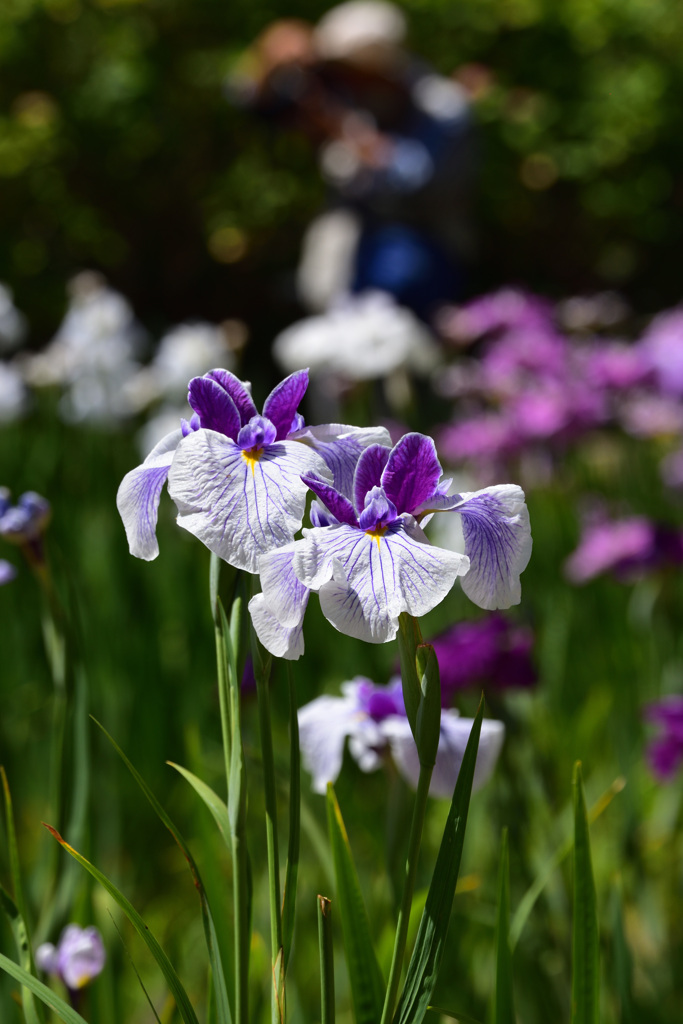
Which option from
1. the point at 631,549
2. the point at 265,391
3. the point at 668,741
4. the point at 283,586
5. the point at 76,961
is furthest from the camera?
the point at 265,391

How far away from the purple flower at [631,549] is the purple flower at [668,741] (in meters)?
0.48

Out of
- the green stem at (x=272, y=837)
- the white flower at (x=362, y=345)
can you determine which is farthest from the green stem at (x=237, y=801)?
the white flower at (x=362, y=345)

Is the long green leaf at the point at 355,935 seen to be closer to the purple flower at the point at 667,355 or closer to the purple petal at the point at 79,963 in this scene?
the purple petal at the point at 79,963

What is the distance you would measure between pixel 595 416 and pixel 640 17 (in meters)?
6.04

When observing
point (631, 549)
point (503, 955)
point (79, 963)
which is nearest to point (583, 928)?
point (503, 955)

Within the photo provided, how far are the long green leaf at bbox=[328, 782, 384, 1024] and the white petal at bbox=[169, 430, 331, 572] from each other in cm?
22

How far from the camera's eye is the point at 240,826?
1.79ft

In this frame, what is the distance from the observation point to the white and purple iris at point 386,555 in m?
0.49

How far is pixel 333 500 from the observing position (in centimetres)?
54

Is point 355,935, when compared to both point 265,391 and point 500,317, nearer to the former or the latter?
point 500,317

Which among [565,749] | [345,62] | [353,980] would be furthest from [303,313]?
[353,980]

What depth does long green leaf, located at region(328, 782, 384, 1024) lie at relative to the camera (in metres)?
0.63

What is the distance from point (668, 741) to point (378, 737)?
55cm

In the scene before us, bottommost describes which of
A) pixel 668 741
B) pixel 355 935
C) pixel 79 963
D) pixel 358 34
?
pixel 668 741
